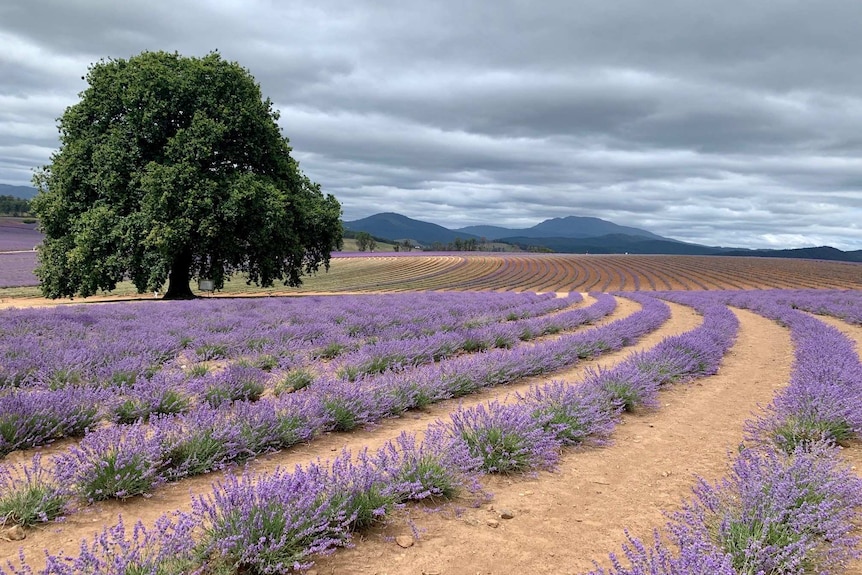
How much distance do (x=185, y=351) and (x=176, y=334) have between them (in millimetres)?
1280

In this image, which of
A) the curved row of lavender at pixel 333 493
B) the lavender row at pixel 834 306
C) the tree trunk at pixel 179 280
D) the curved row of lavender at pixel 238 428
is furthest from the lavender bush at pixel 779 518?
the tree trunk at pixel 179 280

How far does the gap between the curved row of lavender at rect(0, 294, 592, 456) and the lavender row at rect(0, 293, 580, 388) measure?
0.02 metres

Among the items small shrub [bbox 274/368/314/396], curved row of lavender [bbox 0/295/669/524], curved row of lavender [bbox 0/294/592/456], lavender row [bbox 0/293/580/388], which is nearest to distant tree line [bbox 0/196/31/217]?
lavender row [bbox 0/293/580/388]

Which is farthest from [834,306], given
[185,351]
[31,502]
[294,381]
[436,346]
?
[31,502]

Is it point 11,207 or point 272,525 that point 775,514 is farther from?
point 11,207

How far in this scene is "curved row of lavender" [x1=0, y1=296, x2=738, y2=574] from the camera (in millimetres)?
2316

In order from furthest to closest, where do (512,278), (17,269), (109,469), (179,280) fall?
1. (512,278)
2. (17,269)
3. (179,280)
4. (109,469)

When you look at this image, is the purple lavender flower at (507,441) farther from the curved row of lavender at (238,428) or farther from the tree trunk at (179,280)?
the tree trunk at (179,280)

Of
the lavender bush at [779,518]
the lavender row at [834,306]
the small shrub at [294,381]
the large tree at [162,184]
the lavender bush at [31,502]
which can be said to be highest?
the large tree at [162,184]

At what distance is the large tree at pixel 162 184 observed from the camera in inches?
631

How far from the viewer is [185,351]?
7.45 m

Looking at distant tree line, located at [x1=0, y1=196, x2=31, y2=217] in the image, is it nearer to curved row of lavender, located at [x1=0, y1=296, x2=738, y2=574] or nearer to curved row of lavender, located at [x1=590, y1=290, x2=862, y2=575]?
curved row of lavender, located at [x1=0, y1=296, x2=738, y2=574]

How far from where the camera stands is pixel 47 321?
855 centimetres

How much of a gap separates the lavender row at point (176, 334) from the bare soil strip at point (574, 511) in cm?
416
